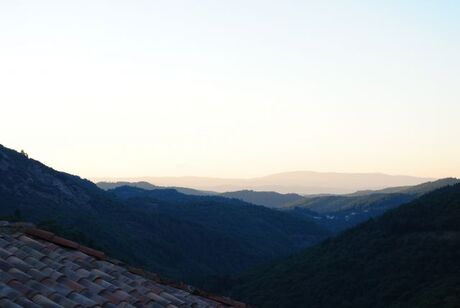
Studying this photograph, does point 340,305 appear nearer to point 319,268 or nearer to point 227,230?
point 319,268

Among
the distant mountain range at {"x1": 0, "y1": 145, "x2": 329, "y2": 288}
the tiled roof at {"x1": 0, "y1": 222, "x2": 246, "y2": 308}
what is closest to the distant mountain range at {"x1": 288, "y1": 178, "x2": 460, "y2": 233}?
the distant mountain range at {"x1": 0, "y1": 145, "x2": 329, "y2": 288}

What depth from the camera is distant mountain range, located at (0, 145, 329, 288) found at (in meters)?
69.8

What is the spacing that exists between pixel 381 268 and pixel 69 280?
166 feet

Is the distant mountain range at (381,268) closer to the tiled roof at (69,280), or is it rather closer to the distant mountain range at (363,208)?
the tiled roof at (69,280)

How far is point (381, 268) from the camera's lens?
2124 inches

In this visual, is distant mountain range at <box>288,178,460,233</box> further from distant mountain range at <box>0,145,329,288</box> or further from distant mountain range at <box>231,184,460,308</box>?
distant mountain range at <box>231,184,460,308</box>

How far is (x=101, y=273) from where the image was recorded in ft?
24.2

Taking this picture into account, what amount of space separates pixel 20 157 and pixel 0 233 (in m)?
89.7

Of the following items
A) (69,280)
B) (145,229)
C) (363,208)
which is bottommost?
(145,229)

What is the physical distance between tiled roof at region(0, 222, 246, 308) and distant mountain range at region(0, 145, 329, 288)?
4323 centimetres

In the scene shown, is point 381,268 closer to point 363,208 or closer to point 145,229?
point 145,229

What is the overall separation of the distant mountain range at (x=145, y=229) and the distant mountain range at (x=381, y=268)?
8.52 metres

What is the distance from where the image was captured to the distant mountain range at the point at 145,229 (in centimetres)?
6975

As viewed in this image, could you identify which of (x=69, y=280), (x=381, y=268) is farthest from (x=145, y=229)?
(x=69, y=280)
